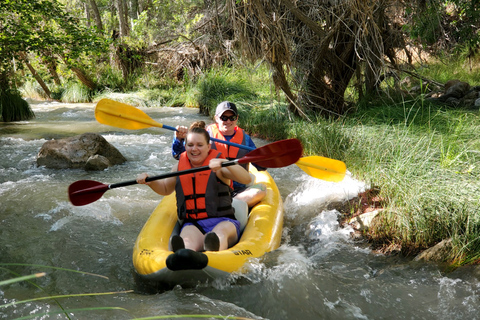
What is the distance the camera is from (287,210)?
3811mm

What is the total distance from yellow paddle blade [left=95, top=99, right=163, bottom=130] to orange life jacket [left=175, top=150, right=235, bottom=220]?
90cm

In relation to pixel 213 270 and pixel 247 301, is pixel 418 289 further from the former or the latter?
pixel 213 270

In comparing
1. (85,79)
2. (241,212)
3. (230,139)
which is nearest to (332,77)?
(230,139)

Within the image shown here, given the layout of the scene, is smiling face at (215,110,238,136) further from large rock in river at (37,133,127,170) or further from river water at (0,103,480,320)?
large rock in river at (37,133,127,170)

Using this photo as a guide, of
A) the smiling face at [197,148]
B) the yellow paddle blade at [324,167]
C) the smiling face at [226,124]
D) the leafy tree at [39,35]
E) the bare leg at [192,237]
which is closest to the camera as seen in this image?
the bare leg at [192,237]

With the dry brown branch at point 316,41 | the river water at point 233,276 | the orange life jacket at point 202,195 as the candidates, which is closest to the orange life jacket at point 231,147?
the river water at point 233,276

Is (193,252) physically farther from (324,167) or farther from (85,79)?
(85,79)

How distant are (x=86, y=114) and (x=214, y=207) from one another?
828cm

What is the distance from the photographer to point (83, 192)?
2660 mm

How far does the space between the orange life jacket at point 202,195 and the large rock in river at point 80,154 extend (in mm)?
2816

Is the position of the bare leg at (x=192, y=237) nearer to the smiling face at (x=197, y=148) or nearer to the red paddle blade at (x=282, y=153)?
the smiling face at (x=197, y=148)

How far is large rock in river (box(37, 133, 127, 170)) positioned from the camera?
5.18 m

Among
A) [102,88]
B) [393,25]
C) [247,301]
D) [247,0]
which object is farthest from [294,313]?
[102,88]

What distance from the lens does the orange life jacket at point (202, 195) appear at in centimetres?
266
